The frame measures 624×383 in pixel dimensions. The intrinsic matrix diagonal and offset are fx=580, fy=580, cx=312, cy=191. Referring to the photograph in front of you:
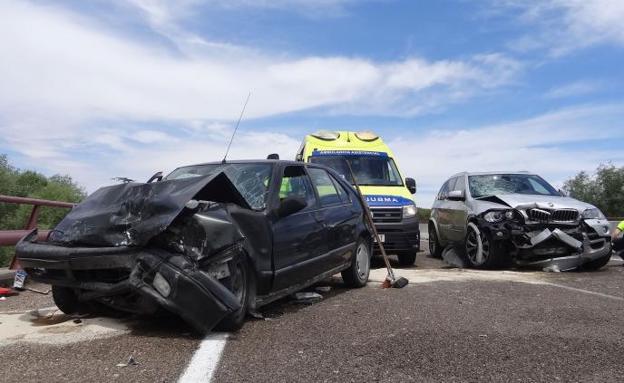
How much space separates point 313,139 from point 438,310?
6263mm

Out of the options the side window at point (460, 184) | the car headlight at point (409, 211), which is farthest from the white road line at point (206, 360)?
the side window at point (460, 184)

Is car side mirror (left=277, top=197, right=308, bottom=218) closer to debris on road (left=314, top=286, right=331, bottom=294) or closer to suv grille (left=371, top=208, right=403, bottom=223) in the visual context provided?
debris on road (left=314, top=286, right=331, bottom=294)

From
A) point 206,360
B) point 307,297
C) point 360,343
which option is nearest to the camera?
point 206,360

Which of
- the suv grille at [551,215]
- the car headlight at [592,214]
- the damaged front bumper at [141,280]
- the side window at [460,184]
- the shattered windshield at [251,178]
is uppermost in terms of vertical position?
the side window at [460,184]

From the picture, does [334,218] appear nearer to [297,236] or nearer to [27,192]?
[297,236]

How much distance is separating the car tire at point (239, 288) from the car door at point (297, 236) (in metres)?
0.41

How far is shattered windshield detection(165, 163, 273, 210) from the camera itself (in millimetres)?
5559

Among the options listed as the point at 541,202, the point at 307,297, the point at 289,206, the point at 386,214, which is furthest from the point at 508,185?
the point at 289,206

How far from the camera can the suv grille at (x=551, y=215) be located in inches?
372

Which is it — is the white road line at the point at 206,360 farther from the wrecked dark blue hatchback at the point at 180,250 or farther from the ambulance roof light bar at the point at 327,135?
the ambulance roof light bar at the point at 327,135

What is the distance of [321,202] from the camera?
22.0 ft

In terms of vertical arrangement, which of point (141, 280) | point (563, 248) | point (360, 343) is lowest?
point (360, 343)

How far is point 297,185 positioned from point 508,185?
5.84 meters

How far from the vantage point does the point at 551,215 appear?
9.48 metres
